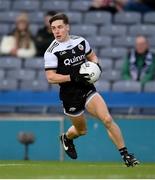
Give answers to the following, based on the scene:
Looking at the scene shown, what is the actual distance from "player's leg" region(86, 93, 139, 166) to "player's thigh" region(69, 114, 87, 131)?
16.0 inches

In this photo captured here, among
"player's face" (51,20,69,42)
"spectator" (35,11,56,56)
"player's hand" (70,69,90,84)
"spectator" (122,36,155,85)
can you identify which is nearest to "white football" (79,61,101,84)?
"player's hand" (70,69,90,84)

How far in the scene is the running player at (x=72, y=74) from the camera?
37.9ft

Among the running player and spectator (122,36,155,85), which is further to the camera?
spectator (122,36,155,85)

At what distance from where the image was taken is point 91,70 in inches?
456

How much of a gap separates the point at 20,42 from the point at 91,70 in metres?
7.02

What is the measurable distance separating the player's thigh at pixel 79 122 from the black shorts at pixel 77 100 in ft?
0.28

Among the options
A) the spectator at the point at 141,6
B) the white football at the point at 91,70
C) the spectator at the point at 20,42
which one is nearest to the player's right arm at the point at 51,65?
the white football at the point at 91,70

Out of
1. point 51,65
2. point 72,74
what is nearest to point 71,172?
point 72,74

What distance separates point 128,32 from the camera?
19.2 metres

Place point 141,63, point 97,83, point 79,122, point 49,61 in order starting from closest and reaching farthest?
point 49,61 → point 79,122 → point 141,63 → point 97,83

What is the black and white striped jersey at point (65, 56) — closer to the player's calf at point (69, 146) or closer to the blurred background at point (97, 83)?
the player's calf at point (69, 146)

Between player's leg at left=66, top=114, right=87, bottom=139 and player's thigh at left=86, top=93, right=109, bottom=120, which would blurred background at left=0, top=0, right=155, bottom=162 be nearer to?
player's leg at left=66, top=114, right=87, bottom=139

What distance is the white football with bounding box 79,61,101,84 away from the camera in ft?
38.0

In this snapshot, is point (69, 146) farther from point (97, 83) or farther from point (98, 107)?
point (97, 83)
